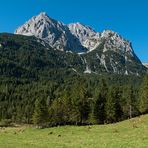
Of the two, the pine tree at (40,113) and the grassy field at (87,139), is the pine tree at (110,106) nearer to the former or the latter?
the pine tree at (40,113)

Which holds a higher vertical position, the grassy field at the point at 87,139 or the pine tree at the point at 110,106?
the pine tree at the point at 110,106

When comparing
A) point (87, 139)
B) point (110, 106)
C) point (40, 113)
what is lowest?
point (87, 139)

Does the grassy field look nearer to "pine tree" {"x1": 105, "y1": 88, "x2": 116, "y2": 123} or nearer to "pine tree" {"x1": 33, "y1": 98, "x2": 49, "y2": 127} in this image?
"pine tree" {"x1": 105, "y1": 88, "x2": 116, "y2": 123}

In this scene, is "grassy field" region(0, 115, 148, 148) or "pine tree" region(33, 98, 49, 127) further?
"pine tree" region(33, 98, 49, 127)

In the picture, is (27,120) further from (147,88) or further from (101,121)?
(147,88)

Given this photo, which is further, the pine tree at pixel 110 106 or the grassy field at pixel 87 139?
the pine tree at pixel 110 106

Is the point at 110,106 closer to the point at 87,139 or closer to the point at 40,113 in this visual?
the point at 40,113

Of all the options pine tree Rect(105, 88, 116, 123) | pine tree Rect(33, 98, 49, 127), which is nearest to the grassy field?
pine tree Rect(105, 88, 116, 123)

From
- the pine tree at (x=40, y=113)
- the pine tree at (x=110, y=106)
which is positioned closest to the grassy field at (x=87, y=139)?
the pine tree at (x=110, y=106)

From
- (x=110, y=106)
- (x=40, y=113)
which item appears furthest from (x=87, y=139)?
(x=40, y=113)

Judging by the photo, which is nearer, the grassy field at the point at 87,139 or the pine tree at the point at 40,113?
the grassy field at the point at 87,139

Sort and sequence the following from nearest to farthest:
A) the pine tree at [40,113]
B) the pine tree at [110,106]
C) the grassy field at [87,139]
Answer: the grassy field at [87,139] → the pine tree at [110,106] → the pine tree at [40,113]

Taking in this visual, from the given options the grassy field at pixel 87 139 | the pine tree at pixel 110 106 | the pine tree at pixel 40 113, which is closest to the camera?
the grassy field at pixel 87 139

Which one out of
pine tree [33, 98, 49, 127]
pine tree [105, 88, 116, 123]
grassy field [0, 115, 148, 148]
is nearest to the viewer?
grassy field [0, 115, 148, 148]
